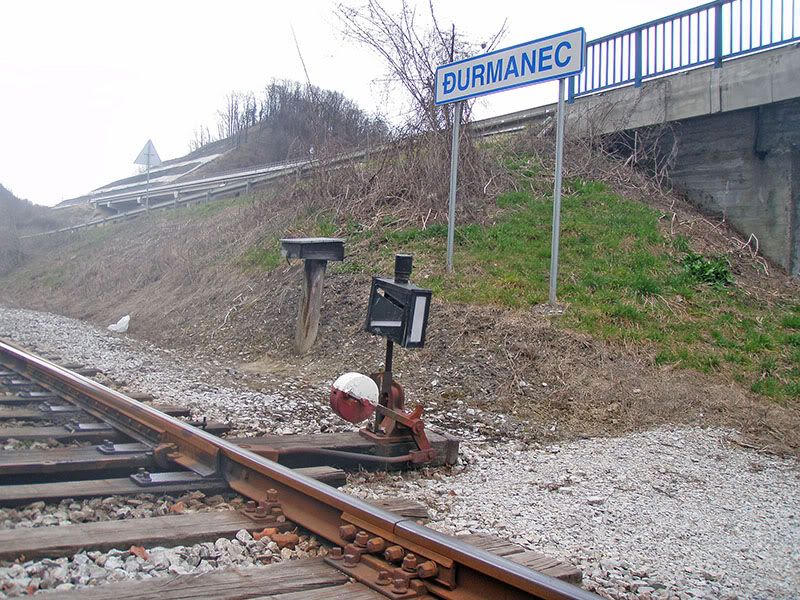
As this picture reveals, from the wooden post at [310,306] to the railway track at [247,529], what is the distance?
4357 millimetres

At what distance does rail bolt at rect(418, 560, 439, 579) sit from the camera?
2.66m

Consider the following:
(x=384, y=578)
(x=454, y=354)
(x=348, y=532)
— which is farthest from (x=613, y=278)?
(x=384, y=578)

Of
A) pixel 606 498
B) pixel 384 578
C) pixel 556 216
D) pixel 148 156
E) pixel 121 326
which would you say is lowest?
pixel 606 498

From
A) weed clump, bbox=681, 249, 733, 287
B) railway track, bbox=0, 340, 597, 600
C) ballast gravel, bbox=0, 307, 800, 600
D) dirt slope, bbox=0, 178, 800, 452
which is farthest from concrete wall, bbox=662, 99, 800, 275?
railway track, bbox=0, 340, 597, 600

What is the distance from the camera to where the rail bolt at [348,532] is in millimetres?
3029

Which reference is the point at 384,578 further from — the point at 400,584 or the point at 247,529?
the point at 247,529

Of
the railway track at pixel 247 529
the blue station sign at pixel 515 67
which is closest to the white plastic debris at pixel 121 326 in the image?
the blue station sign at pixel 515 67

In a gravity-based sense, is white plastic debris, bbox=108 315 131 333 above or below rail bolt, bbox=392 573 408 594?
above

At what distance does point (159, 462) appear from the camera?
13.7ft

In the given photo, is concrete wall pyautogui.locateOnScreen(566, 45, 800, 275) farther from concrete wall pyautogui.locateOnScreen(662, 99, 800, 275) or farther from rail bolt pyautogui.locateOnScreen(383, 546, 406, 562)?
rail bolt pyautogui.locateOnScreen(383, 546, 406, 562)

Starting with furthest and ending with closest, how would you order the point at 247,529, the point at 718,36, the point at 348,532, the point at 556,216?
the point at 718,36, the point at 556,216, the point at 247,529, the point at 348,532

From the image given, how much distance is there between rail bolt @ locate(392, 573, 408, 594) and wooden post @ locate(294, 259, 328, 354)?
6654mm

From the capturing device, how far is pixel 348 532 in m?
3.04

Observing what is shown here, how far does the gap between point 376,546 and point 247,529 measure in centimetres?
66
